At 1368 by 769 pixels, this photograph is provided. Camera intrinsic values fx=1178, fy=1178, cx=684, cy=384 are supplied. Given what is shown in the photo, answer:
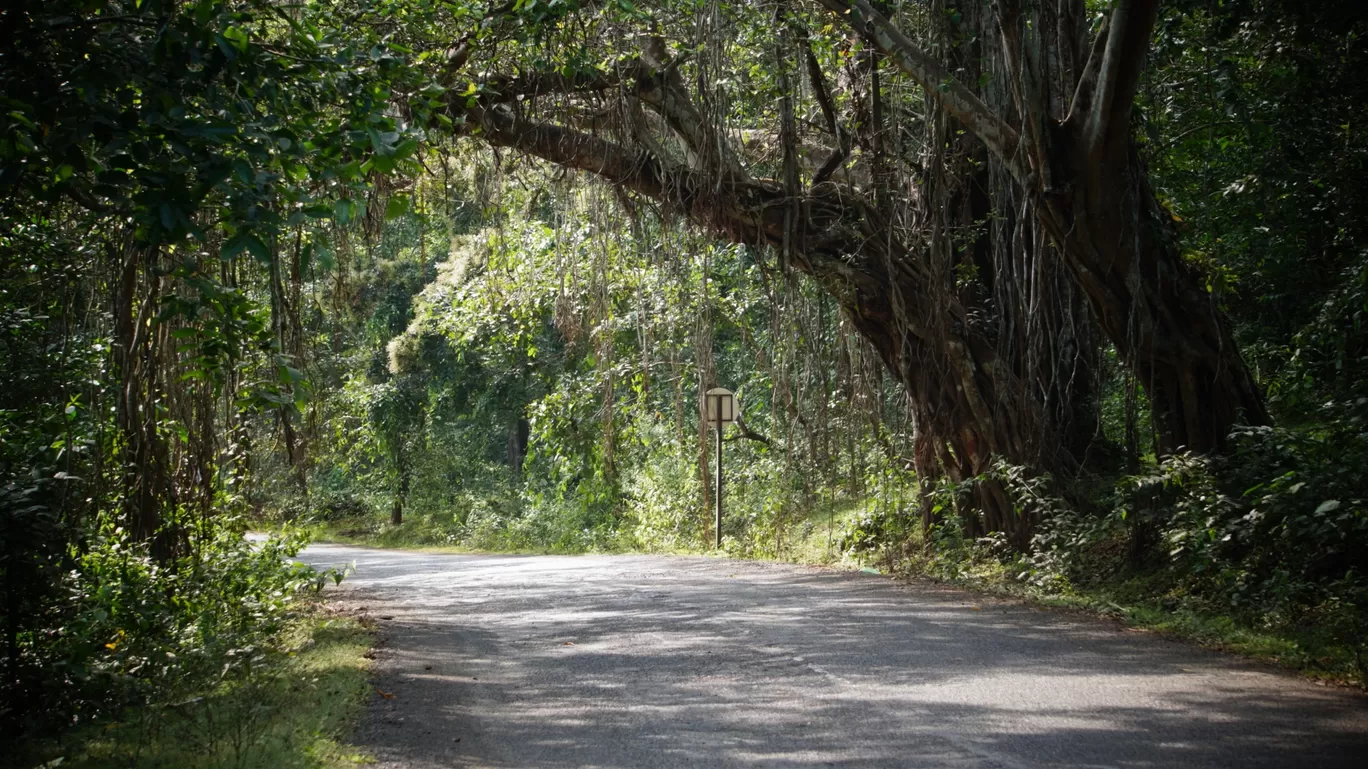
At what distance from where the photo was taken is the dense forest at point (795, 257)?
5.82 meters

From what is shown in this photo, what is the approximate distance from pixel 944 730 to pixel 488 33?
23.1 ft

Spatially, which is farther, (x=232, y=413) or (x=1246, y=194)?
(x=1246, y=194)

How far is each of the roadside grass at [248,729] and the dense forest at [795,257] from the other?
1.12 feet

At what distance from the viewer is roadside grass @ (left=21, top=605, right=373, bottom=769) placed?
17.3 ft

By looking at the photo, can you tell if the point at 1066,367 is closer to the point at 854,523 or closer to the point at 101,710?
the point at 854,523

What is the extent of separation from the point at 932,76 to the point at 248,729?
7134 millimetres

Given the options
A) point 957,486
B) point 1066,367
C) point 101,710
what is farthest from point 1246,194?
point 101,710

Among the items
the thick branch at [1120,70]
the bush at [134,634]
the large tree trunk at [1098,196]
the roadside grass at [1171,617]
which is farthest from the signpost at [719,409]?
the bush at [134,634]

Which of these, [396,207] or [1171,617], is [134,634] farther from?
[1171,617]

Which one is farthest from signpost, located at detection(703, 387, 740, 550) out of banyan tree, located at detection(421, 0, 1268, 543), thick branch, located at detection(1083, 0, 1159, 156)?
thick branch, located at detection(1083, 0, 1159, 156)

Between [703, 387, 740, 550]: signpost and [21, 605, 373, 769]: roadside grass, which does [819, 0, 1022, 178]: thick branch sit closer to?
[21, 605, 373, 769]: roadside grass

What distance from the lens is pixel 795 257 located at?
1206 centimetres

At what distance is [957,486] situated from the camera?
12.2m

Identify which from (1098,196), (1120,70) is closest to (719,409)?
(1098,196)
